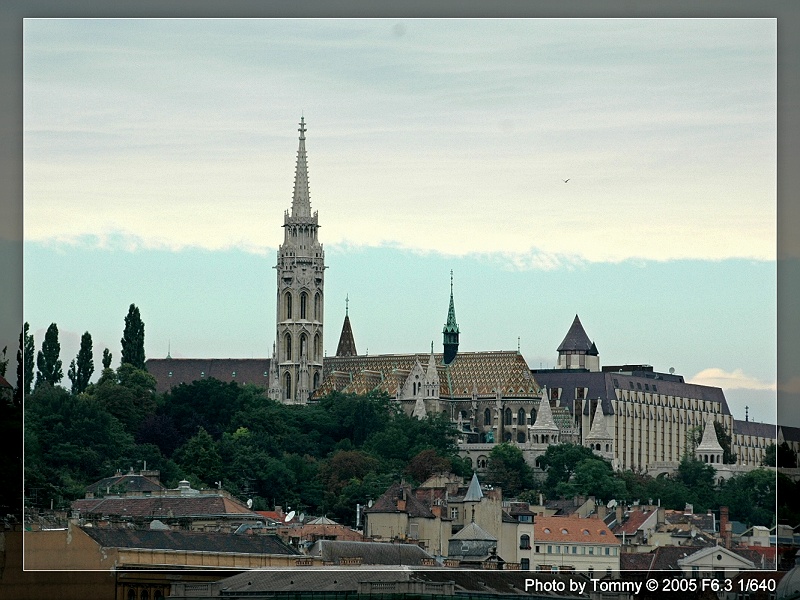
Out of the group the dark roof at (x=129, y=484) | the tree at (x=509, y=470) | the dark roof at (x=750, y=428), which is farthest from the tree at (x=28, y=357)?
the dark roof at (x=750, y=428)

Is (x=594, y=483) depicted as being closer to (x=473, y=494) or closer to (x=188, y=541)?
(x=473, y=494)

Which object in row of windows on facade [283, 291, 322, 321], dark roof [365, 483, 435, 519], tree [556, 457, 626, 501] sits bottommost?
dark roof [365, 483, 435, 519]

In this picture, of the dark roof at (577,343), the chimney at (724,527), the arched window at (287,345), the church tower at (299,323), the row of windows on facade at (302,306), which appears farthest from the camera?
the arched window at (287,345)

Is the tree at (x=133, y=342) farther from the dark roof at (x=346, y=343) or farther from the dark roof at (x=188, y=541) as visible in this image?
the dark roof at (x=188, y=541)

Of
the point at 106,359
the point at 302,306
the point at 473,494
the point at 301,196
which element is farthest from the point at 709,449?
the point at 473,494

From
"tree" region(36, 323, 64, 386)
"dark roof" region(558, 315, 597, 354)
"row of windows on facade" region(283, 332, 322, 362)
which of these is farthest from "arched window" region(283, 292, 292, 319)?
"tree" region(36, 323, 64, 386)

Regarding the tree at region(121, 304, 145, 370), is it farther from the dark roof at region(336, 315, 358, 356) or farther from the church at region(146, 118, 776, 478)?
the dark roof at region(336, 315, 358, 356)
